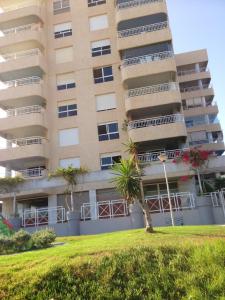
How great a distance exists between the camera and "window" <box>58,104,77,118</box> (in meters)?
30.9

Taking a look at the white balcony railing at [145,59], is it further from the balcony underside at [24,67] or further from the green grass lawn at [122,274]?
the green grass lawn at [122,274]

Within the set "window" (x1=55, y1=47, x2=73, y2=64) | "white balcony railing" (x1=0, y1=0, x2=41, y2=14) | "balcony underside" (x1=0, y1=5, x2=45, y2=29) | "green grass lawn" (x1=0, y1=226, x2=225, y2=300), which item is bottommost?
"green grass lawn" (x1=0, y1=226, x2=225, y2=300)

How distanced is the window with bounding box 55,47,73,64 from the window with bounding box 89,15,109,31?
315 cm

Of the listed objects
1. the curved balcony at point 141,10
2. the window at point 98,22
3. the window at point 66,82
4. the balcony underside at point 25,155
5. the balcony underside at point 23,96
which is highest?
the window at point 98,22

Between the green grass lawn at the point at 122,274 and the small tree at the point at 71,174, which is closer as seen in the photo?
the green grass lawn at the point at 122,274

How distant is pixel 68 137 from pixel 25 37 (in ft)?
36.3

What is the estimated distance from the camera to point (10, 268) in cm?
845

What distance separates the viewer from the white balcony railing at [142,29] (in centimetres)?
3020

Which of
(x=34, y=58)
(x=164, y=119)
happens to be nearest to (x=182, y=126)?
(x=164, y=119)

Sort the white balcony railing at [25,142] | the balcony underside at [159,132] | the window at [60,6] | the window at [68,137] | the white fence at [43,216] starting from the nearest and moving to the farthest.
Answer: the white fence at [43,216] → the balcony underside at [159,132] → the white balcony railing at [25,142] → the window at [68,137] → the window at [60,6]

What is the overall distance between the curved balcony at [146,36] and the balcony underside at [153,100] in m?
5.26

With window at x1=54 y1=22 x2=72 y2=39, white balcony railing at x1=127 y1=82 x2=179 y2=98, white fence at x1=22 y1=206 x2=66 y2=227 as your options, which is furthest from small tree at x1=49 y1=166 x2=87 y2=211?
window at x1=54 y1=22 x2=72 y2=39

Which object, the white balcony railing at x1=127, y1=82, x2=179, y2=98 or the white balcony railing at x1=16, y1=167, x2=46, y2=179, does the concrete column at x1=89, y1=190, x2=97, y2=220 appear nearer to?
the white balcony railing at x1=16, y1=167, x2=46, y2=179

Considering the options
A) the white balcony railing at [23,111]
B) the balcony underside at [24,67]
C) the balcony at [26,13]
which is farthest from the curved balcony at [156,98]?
the balcony at [26,13]
